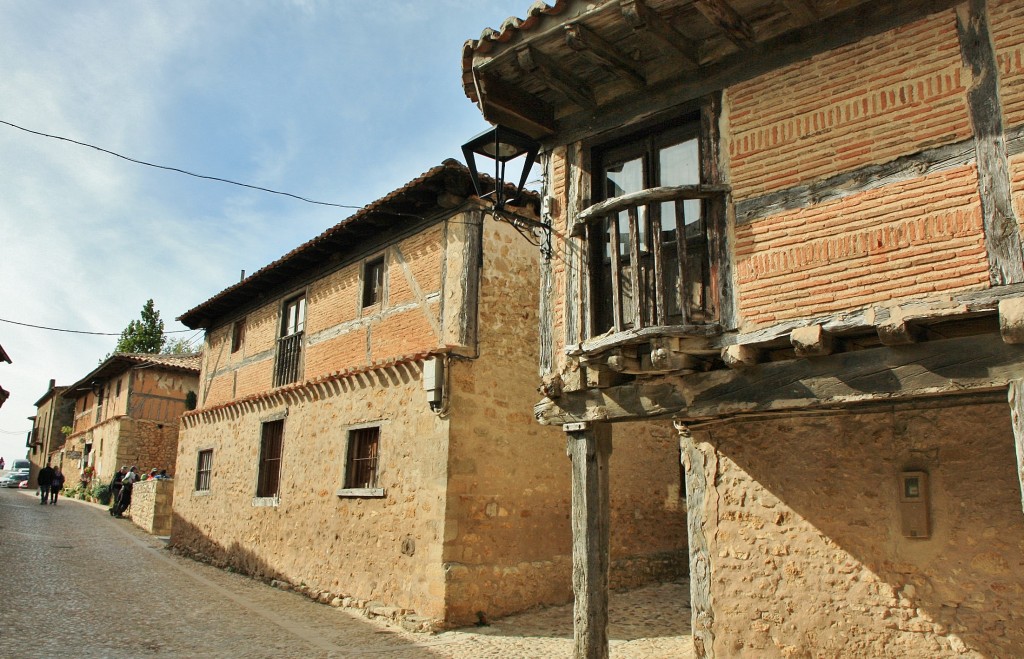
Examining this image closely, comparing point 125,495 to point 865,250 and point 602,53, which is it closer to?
point 602,53

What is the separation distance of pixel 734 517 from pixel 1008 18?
15.3ft

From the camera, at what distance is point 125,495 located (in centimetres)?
2286

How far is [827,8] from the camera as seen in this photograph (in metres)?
5.33

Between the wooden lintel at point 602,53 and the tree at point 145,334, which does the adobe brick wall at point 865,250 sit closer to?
the wooden lintel at point 602,53

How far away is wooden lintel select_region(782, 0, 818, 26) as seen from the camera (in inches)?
210

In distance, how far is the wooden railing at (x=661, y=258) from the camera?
17.9 ft

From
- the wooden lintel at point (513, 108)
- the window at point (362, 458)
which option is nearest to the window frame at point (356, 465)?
the window at point (362, 458)

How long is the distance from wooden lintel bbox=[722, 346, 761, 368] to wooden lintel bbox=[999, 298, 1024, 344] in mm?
1481

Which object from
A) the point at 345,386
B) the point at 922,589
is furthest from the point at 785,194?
the point at 345,386

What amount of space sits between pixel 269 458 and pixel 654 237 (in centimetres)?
1045

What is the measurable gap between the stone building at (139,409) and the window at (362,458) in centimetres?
1588

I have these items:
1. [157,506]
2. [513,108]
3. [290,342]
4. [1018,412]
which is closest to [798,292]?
[1018,412]

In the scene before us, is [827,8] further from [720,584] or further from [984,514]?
[720,584]

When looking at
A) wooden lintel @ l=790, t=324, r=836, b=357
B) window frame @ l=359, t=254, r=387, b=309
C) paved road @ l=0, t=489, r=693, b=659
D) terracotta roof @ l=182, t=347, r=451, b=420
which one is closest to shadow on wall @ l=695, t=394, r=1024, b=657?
wooden lintel @ l=790, t=324, r=836, b=357
